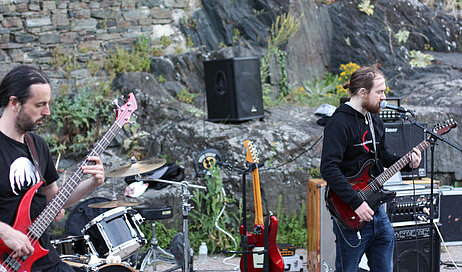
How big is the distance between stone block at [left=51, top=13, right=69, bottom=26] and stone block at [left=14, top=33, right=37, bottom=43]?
401 mm

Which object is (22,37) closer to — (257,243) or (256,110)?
(256,110)

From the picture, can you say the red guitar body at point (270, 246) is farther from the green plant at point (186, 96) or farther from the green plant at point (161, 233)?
the green plant at point (186, 96)

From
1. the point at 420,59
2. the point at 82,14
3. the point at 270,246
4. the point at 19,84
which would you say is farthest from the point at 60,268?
the point at 420,59

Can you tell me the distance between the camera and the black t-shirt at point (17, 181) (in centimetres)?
256

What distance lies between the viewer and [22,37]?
26.3 ft

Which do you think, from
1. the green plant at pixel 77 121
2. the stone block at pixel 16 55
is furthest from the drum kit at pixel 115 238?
the stone block at pixel 16 55

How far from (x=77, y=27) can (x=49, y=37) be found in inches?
18.2

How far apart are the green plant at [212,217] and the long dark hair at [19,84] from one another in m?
3.24

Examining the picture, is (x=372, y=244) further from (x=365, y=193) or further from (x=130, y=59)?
(x=130, y=59)

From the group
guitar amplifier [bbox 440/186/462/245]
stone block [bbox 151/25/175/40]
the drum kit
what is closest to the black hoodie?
the drum kit

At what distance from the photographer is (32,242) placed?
261 centimetres

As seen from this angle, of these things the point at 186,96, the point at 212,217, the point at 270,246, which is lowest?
the point at 212,217

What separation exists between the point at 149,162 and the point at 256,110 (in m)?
2.48

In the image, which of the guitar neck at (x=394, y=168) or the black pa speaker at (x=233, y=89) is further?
the black pa speaker at (x=233, y=89)
